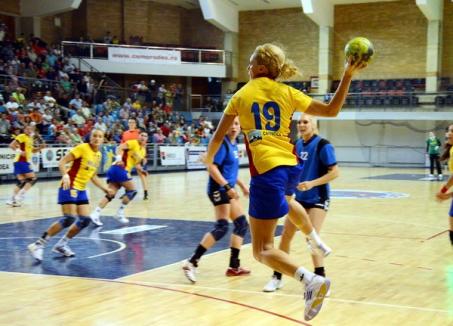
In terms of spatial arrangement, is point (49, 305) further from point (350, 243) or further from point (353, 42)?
point (350, 243)

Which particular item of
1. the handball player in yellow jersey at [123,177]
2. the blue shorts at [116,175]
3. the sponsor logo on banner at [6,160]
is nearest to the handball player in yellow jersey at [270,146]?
the handball player in yellow jersey at [123,177]

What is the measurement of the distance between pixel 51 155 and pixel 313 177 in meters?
18.1

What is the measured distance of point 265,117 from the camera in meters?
4.23

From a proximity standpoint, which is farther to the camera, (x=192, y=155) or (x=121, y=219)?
(x=192, y=155)

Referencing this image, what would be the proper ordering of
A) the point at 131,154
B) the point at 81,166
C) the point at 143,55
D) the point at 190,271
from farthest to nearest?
the point at 143,55 → the point at 131,154 → the point at 81,166 → the point at 190,271

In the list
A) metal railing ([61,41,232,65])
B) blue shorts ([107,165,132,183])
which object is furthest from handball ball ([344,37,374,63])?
metal railing ([61,41,232,65])

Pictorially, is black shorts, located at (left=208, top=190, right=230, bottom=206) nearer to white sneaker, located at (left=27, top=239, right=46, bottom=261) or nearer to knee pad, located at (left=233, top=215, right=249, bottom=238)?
knee pad, located at (left=233, top=215, right=249, bottom=238)

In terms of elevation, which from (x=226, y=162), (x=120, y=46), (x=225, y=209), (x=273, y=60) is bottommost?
(x=225, y=209)

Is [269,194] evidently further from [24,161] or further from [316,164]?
[24,161]

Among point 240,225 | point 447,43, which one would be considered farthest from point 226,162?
point 447,43

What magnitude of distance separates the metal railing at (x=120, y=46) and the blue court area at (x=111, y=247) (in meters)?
21.9

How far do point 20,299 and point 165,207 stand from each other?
8.71 m

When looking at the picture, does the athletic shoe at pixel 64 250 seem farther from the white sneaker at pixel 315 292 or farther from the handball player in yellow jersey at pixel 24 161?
the handball player in yellow jersey at pixel 24 161

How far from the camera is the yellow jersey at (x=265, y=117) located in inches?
166
